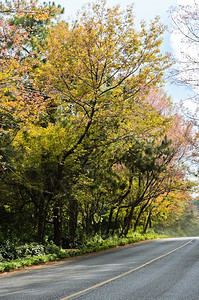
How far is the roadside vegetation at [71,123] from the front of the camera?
11.8 m

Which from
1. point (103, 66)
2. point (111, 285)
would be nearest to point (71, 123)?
point (103, 66)

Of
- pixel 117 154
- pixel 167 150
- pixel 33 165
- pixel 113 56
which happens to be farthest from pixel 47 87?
pixel 167 150

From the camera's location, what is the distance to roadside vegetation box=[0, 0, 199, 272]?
11.8m

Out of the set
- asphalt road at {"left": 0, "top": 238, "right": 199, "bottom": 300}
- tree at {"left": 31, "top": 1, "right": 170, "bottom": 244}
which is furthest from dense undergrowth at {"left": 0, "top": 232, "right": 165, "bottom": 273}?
tree at {"left": 31, "top": 1, "right": 170, "bottom": 244}

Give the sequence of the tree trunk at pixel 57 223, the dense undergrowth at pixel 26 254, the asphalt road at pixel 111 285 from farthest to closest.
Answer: the tree trunk at pixel 57 223 < the dense undergrowth at pixel 26 254 < the asphalt road at pixel 111 285

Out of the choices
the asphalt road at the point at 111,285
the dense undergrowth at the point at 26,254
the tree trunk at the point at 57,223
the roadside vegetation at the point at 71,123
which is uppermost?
the roadside vegetation at the point at 71,123

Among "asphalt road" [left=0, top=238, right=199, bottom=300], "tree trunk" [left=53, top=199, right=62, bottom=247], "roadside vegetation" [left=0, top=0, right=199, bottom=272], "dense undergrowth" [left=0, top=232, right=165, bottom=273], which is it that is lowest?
"asphalt road" [left=0, top=238, right=199, bottom=300]

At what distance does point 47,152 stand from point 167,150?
27.3 ft

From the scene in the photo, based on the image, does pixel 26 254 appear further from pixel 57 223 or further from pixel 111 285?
pixel 111 285

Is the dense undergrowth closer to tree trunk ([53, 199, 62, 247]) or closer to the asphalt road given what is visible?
tree trunk ([53, 199, 62, 247])

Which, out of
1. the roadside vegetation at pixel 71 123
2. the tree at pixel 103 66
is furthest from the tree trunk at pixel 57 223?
the tree at pixel 103 66

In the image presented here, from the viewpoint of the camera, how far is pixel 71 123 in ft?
51.9

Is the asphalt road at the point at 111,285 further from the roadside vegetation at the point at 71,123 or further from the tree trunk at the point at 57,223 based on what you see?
the tree trunk at the point at 57,223

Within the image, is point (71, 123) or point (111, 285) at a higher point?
point (71, 123)
